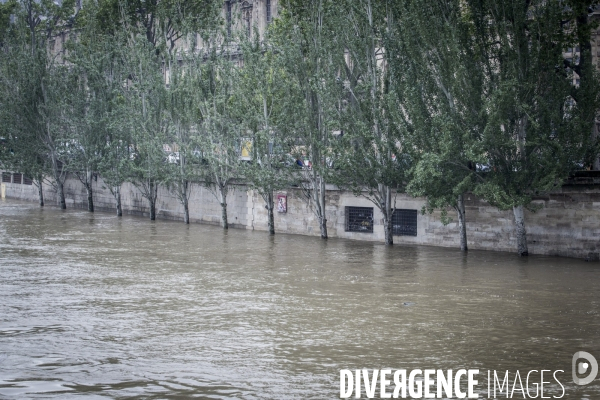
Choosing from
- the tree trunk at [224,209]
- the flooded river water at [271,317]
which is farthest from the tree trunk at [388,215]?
the tree trunk at [224,209]

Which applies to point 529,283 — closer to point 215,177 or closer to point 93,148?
point 215,177

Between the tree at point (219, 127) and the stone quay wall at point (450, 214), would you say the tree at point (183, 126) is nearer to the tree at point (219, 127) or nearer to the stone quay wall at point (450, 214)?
the tree at point (219, 127)

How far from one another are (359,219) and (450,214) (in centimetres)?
496

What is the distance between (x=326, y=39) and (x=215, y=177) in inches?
381

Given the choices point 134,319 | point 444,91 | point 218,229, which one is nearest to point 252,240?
point 218,229

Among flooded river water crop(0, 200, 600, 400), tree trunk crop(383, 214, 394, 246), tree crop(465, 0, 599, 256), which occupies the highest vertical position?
tree crop(465, 0, 599, 256)

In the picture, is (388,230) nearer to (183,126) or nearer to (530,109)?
(530,109)

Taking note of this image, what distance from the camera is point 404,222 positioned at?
35.0 m

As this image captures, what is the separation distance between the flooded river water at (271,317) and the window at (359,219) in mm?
2272

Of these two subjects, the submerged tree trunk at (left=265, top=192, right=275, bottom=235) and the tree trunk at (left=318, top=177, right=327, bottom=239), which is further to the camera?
the submerged tree trunk at (left=265, top=192, right=275, bottom=235)

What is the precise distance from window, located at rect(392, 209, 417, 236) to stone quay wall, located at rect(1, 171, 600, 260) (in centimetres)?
24

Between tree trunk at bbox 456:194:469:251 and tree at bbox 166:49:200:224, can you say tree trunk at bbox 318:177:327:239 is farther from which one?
tree at bbox 166:49:200:224

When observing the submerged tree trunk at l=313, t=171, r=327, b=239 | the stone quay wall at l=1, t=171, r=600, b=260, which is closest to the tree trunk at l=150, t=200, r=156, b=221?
the stone quay wall at l=1, t=171, r=600, b=260

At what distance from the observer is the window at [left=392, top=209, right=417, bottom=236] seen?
34625mm
